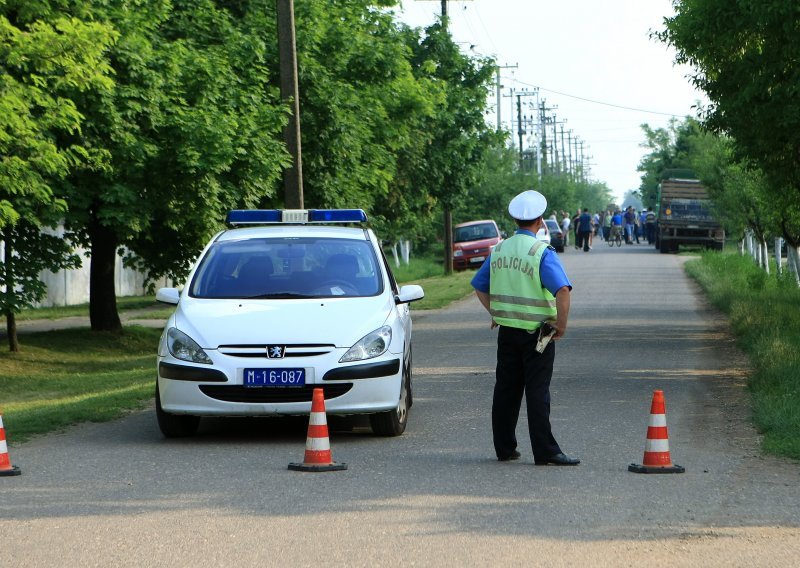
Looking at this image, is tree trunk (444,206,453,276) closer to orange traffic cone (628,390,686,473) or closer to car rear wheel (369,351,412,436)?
car rear wheel (369,351,412,436)

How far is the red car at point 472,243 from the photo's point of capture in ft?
165

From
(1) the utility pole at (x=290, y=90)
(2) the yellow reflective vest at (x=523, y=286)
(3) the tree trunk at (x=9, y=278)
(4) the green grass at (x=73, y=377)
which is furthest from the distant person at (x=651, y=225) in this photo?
(2) the yellow reflective vest at (x=523, y=286)

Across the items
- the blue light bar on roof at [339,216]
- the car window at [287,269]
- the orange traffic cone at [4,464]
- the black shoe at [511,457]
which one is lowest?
the black shoe at [511,457]

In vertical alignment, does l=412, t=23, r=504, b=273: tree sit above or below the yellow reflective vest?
above

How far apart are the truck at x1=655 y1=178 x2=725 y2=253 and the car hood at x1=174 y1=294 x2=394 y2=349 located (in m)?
45.3

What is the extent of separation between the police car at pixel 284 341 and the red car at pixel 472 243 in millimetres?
38183

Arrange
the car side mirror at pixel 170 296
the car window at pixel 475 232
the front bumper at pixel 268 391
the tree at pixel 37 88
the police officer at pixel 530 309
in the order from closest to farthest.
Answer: the police officer at pixel 530 309
the front bumper at pixel 268 391
the car side mirror at pixel 170 296
the tree at pixel 37 88
the car window at pixel 475 232

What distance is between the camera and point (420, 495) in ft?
26.1

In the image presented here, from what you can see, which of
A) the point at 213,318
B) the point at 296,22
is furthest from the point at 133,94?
the point at 213,318

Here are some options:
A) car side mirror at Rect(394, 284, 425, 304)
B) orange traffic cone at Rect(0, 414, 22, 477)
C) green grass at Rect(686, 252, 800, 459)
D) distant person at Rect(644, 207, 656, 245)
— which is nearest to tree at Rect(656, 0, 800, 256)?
green grass at Rect(686, 252, 800, 459)

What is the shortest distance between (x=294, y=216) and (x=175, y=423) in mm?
2695

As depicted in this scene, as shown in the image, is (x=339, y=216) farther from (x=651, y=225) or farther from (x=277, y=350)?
(x=651, y=225)

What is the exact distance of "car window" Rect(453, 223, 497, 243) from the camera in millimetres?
51688

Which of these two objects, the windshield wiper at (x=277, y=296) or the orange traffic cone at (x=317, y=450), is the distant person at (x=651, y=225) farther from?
the orange traffic cone at (x=317, y=450)
